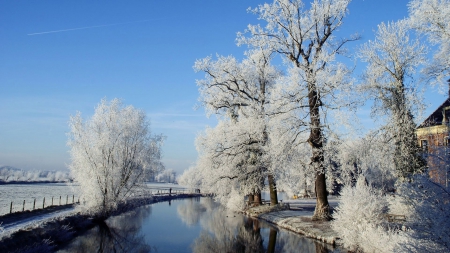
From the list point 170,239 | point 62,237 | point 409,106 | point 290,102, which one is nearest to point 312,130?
point 290,102

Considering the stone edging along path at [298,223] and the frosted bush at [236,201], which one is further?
the frosted bush at [236,201]

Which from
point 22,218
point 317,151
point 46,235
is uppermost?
point 317,151

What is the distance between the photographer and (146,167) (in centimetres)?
2688

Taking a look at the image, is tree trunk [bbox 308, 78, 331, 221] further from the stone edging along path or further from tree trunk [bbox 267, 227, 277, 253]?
tree trunk [bbox 267, 227, 277, 253]

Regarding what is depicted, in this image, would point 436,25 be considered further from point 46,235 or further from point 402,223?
point 46,235

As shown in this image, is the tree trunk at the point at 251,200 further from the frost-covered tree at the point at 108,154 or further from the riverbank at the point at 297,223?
the frost-covered tree at the point at 108,154

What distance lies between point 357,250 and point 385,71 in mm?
12120

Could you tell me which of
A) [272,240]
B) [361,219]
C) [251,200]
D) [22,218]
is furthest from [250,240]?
[22,218]

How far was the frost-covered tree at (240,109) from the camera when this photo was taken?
2452cm

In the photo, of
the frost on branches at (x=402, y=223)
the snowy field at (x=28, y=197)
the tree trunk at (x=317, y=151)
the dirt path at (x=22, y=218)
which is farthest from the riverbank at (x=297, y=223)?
the dirt path at (x=22, y=218)

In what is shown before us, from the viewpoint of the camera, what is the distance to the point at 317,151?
1778 centimetres

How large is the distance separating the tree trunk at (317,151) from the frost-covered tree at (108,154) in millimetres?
14136

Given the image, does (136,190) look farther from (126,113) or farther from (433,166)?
(433,166)

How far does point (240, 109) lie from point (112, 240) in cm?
1358
